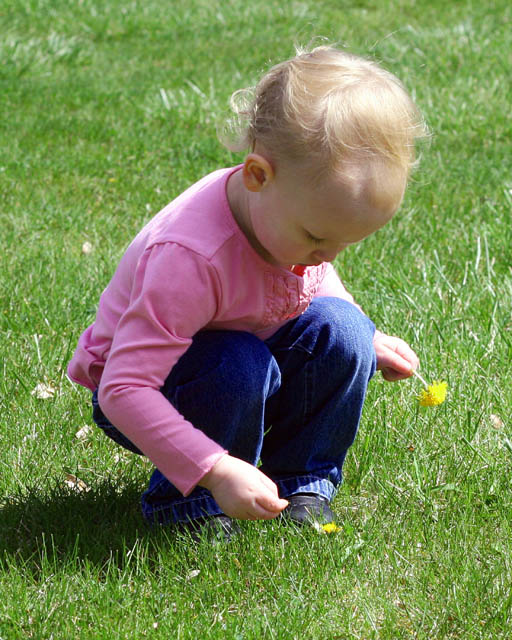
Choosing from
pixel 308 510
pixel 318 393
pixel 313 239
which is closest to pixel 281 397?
pixel 318 393

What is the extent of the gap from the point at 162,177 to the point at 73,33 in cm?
329

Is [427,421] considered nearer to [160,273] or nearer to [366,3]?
[160,273]

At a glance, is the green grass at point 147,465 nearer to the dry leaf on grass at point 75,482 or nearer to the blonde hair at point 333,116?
the dry leaf on grass at point 75,482

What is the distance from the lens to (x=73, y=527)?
2221 mm

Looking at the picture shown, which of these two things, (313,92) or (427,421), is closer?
(313,92)

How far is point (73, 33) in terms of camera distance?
7.39 m

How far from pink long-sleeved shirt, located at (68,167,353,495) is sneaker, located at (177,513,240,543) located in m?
0.27

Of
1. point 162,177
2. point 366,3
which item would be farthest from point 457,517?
point 366,3

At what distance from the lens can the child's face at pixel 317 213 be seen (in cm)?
180

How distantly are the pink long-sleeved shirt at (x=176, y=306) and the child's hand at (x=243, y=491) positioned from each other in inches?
1.2

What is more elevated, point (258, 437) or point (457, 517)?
point (258, 437)

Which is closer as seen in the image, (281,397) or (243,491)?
(243,491)

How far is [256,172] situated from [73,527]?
3.12 feet

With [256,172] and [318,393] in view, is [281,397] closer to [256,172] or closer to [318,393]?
[318,393]
